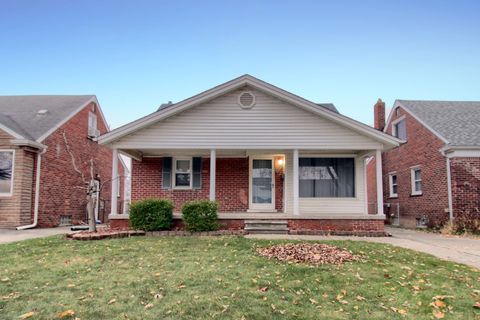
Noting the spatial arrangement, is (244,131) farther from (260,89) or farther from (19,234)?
(19,234)

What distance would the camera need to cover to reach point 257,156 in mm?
12398

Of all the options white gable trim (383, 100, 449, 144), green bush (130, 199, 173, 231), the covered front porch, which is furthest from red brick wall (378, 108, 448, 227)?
green bush (130, 199, 173, 231)

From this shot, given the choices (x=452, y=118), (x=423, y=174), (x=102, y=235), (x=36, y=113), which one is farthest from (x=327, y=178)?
(x=36, y=113)

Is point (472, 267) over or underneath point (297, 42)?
underneath

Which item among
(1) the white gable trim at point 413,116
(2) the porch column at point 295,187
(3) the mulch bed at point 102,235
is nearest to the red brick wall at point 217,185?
(2) the porch column at point 295,187

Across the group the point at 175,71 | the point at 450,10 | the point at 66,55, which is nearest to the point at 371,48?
the point at 450,10

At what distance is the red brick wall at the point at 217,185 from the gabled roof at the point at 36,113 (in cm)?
419

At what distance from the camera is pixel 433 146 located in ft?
44.1

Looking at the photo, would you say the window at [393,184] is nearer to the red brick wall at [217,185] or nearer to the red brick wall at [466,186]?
the red brick wall at [466,186]

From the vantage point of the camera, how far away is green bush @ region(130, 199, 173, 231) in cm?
956

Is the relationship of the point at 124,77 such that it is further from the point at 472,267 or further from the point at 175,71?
the point at 472,267

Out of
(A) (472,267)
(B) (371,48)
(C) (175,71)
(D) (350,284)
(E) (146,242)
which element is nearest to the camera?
(D) (350,284)

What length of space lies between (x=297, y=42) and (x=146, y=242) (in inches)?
502

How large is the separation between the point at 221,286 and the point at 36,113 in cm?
1404
